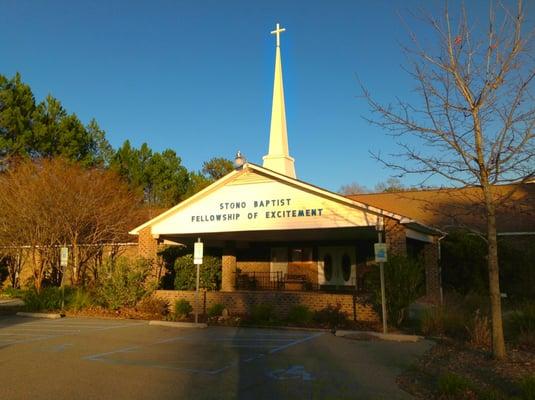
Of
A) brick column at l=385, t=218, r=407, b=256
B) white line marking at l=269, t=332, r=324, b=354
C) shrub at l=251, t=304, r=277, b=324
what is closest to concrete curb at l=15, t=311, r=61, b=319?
shrub at l=251, t=304, r=277, b=324

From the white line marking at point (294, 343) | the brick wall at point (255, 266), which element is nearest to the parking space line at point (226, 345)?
the white line marking at point (294, 343)

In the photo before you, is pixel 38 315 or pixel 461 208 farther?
pixel 461 208

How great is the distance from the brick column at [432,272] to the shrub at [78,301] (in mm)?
13406

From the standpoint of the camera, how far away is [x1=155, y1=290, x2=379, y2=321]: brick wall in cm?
1609

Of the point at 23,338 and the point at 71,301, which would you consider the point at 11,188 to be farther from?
the point at 23,338

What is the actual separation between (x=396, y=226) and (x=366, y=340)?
4.67 metres

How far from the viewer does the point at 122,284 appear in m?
18.5

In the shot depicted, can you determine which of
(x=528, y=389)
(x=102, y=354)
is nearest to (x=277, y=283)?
(x=102, y=354)

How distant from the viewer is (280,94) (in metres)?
23.8

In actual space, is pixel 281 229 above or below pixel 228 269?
above

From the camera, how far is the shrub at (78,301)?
19.0m

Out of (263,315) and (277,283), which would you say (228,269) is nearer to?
(277,283)

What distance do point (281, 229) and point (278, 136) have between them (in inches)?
252

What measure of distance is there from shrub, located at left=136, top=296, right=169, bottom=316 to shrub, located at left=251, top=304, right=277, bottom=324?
376cm
